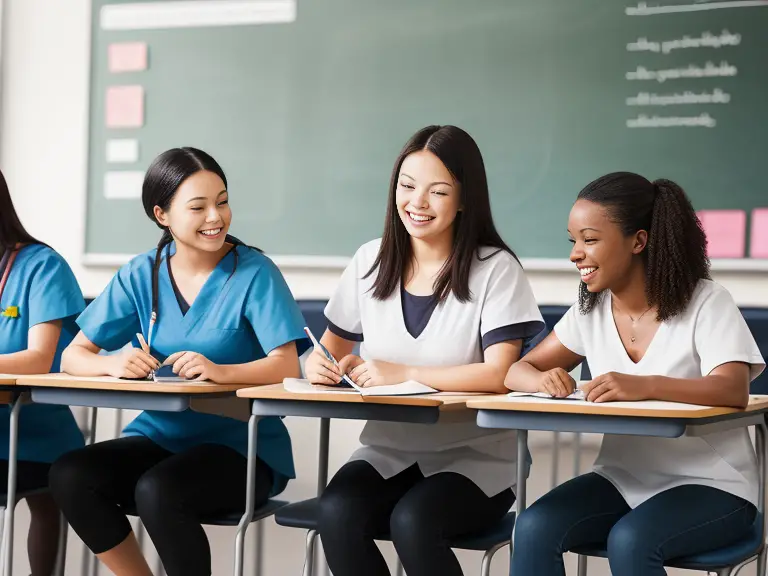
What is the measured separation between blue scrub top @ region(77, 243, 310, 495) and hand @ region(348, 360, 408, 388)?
1.02 ft

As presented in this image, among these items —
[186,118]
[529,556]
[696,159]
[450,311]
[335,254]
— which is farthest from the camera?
[186,118]

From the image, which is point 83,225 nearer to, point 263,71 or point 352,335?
→ point 263,71

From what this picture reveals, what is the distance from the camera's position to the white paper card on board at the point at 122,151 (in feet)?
12.9

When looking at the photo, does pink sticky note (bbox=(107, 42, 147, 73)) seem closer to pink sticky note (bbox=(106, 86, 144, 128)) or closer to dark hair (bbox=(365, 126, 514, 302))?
pink sticky note (bbox=(106, 86, 144, 128))

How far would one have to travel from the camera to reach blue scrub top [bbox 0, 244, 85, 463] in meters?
2.70

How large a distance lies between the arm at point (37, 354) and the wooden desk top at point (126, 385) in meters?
0.31

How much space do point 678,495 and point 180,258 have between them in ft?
4.36

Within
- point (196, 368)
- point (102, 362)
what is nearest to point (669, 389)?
point (196, 368)

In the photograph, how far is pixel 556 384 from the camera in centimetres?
200

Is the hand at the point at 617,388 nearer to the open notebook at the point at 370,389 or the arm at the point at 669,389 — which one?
the arm at the point at 669,389

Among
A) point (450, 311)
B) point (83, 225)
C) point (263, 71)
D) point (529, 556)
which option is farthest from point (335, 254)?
point (529, 556)

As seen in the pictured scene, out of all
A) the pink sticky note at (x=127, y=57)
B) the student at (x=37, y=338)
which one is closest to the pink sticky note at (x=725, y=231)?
the student at (x=37, y=338)

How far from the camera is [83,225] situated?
3.97 m

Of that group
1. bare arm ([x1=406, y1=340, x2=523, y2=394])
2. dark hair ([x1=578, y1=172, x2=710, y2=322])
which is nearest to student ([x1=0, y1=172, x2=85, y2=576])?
bare arm ([x1=406, y1=340, x2=523, y2=394])
